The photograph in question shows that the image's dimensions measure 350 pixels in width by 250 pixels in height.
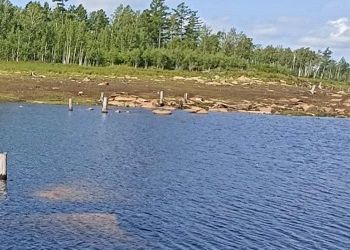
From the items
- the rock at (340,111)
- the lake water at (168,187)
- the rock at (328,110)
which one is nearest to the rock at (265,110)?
the rock at (328,110)

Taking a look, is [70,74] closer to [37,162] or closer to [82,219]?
[37,162]

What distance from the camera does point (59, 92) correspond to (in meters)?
101

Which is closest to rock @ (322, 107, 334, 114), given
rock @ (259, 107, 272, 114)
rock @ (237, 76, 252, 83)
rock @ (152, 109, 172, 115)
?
rock @ (259, 107, 272, 114)

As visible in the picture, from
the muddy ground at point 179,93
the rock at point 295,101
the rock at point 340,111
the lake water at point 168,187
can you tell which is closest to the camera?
the lake water at point 168,187

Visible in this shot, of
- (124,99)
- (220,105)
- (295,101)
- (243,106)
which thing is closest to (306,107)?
(295,101)

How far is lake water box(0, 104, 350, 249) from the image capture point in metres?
28.2

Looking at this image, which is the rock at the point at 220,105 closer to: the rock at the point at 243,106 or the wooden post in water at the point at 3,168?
Answer: the rock at the point at 243,106

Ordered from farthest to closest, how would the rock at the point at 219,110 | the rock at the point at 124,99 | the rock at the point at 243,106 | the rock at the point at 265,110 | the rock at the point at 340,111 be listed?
1. the rock at the point at 340,111
2. the rock at the point at 243,106
3. the rock at the point at 265,110
4. the rock at the point at 124,99
5. the rock at the point at 219,110

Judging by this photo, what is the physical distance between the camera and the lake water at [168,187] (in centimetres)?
2819

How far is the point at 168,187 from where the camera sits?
3916 centimetres

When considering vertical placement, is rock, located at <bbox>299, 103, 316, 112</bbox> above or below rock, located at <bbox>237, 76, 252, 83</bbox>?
below

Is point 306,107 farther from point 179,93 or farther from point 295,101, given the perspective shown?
point 179,93

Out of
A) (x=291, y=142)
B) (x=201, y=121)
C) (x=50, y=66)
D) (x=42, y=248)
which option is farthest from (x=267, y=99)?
(x=42, y=248)

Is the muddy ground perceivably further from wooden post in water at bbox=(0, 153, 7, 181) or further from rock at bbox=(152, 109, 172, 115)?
wooden post in water at bbox=(0, 153, 7, 181)
